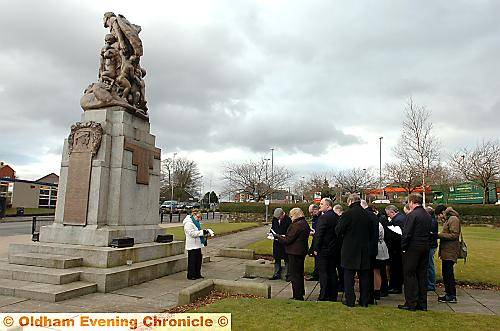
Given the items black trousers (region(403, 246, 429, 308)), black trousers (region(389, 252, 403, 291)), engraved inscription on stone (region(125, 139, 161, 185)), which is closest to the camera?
black trousers (region(403, 246, 429, 308))

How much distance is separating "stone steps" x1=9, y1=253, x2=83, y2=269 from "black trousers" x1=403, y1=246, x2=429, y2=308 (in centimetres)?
682

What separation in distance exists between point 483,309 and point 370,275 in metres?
Answer: 2.37

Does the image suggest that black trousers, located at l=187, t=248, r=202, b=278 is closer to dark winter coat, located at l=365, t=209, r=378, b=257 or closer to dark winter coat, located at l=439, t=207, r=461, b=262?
dark winter coat, located at l=365, t=209, r=378, b=257

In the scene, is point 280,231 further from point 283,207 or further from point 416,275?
point 283,207

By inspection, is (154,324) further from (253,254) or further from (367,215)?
(253,254)

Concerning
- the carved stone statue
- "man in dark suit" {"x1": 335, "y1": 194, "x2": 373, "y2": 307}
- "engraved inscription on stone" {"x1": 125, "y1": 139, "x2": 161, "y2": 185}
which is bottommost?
"man in dark suit" {"x1": 335, "y1": 194, "x2": 373, "y2": 307}

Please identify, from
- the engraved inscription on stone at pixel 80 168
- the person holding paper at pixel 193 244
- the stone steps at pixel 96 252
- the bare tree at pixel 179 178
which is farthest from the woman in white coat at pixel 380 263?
the bare tree at pixel 179 178

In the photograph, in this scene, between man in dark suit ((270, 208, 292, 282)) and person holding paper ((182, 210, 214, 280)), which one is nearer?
person holding paper ((182, 210, 214, 280))

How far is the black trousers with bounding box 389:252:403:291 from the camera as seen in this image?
8141 mm

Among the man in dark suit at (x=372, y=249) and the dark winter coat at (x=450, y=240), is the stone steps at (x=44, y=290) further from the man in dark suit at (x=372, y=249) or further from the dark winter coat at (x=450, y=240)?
the dark winter coat at (x=450, y=240)

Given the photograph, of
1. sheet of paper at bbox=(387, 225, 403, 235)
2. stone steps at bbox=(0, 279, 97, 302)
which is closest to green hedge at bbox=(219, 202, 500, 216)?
sheet of paper at bbox=(387, 225, 403, 235)

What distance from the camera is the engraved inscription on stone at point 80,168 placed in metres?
8.98

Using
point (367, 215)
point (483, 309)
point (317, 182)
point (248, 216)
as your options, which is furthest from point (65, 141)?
point (317, 182)

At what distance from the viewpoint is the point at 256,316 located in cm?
526
